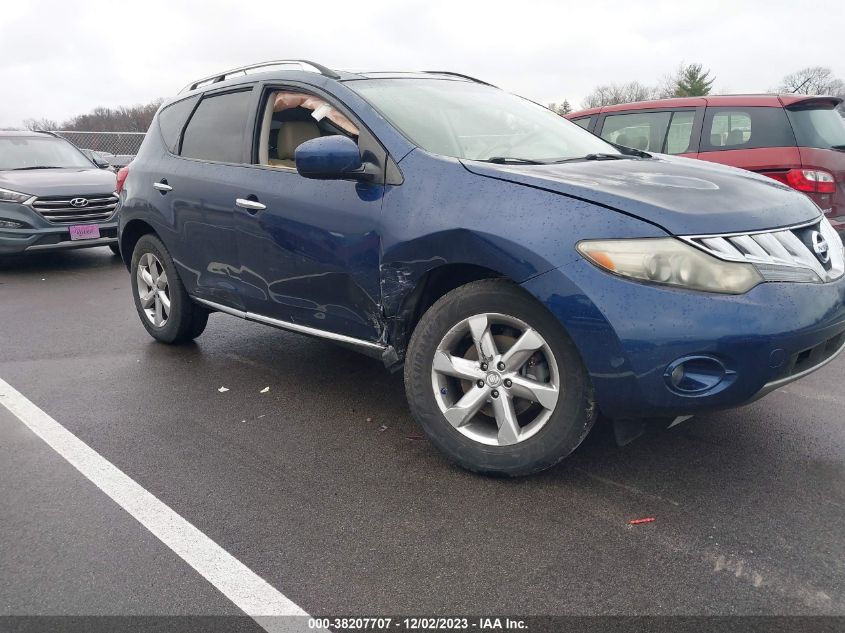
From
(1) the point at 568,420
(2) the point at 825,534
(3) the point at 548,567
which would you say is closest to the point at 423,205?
(1) the point at 568,420

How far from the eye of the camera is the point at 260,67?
4359mm

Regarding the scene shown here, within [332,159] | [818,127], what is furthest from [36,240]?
[818,127]

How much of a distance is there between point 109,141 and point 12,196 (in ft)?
41.8

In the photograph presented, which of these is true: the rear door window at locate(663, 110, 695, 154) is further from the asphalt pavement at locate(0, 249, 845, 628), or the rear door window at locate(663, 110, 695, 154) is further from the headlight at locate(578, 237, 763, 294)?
the headlight at locate(578, 237, 763, 294)

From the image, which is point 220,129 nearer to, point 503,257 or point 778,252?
point 503,257

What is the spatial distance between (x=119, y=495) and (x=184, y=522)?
1.34ft

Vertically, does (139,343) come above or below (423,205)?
below

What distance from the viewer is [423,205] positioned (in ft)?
9.98

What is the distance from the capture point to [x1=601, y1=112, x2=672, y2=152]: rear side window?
23.3ft

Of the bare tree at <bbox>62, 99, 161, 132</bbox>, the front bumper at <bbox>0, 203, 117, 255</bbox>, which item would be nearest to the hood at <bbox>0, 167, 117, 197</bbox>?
the front bumper at <bbox>0, 203, 117, 255</bbox>

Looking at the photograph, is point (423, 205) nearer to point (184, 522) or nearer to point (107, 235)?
point (184, 522)

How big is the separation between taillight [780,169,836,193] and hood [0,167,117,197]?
7.65 metres

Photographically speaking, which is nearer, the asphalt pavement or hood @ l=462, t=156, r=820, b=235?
the asphalt pavement

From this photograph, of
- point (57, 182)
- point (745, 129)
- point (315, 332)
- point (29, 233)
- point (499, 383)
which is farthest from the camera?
point (57, 182)
